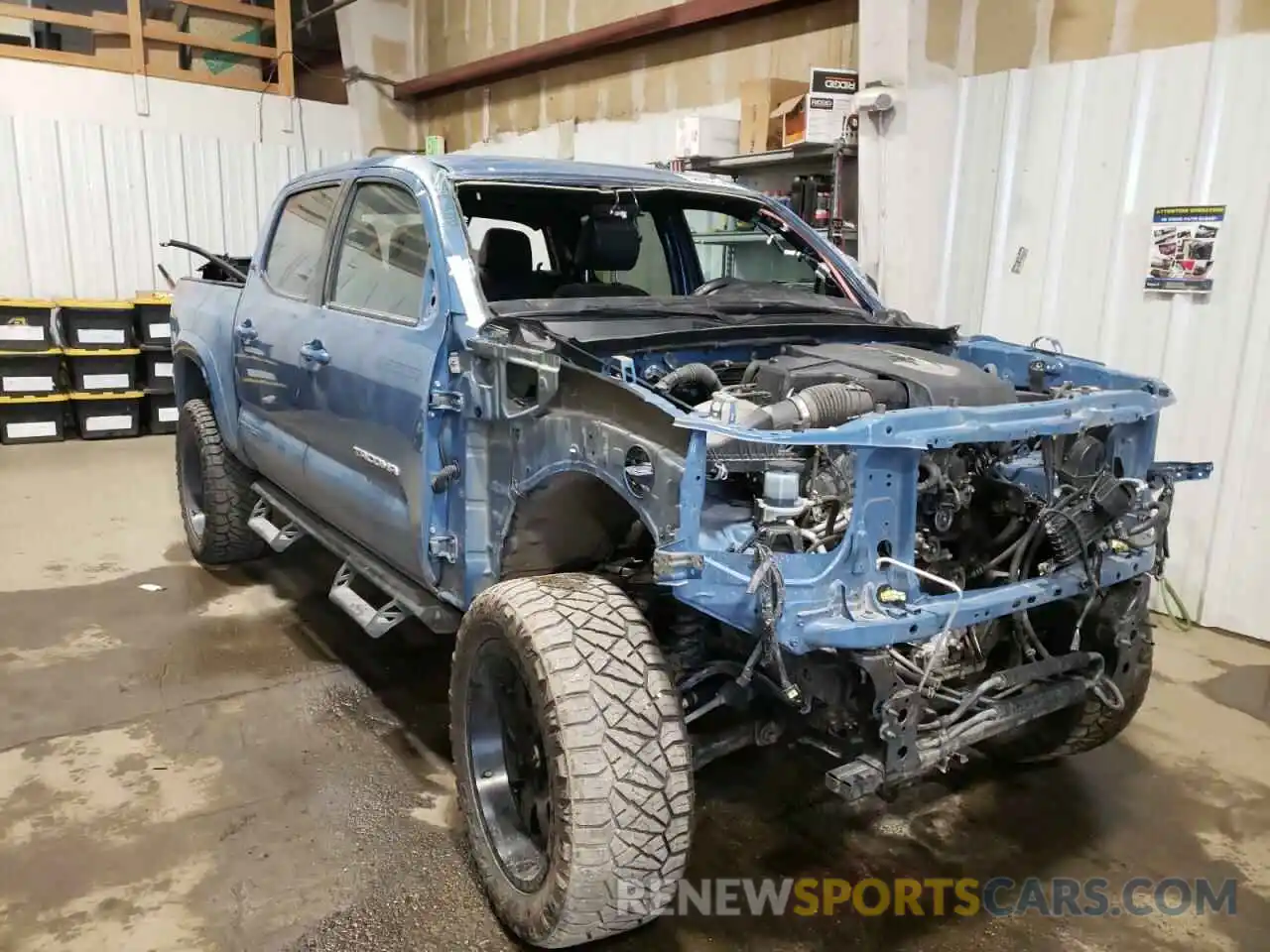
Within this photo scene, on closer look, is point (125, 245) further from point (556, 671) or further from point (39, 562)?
point (556, 671)

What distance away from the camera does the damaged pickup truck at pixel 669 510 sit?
193cm

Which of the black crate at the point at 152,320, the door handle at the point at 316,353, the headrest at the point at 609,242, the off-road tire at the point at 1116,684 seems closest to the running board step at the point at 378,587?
the door handle at the point at 316,353

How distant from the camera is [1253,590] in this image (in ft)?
13.9

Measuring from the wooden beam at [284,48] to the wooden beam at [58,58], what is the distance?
4.50 feet

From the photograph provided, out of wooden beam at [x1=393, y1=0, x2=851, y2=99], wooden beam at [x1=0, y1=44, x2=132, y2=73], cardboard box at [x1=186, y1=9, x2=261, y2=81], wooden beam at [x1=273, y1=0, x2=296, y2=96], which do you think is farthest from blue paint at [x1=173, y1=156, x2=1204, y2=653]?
cardboard box at [x1=186, y1=9, x2=261, y2=81]

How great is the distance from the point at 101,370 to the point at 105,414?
364 mm

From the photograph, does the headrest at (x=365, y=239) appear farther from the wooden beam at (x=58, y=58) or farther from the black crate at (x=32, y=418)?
the wooden beam at (x=58, y=58)

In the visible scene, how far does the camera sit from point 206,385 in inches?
187

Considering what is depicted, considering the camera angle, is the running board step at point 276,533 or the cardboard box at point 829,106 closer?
the running board step at point 276,533

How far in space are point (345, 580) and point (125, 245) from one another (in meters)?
6.86

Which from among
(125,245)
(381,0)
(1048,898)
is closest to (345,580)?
(1048,898)

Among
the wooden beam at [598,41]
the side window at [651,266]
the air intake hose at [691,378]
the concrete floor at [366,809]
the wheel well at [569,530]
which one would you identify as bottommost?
the concrete floor at [366,809]

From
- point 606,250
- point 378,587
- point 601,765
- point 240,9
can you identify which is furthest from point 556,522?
point 240,9

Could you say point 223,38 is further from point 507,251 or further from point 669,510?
point 669,510
